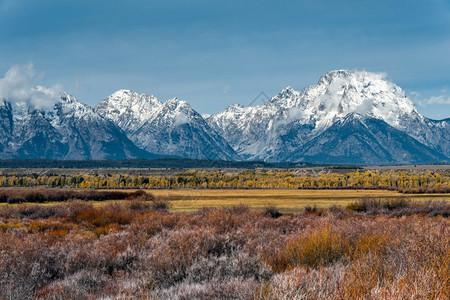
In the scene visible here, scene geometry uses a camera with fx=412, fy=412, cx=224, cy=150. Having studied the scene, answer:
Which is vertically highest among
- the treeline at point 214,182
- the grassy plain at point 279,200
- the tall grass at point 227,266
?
the tall grass at point 227,266

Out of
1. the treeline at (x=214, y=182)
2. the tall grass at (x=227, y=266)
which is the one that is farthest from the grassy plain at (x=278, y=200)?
the treeline at (x=214, y=182)

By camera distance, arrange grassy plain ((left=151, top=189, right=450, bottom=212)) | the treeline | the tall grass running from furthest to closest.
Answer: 1. the treeline
2. grassy plain ((left=151, top=189, right=450, bottom=212))
3. the tall grass


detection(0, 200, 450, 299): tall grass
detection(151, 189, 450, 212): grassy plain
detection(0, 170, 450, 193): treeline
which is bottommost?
detection(0, 170, 450, 193): treeline

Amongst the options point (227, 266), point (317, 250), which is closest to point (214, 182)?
point (317, 250)

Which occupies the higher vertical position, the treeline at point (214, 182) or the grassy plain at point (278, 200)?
the grassy plain at point (278, 200)

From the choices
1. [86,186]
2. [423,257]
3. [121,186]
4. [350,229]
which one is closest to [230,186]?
[121,186]

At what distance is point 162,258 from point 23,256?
4.09m

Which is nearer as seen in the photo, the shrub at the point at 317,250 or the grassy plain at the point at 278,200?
the shrub at the point at 317,250

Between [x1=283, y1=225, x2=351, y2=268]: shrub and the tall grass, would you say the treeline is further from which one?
[x1=283, y1=225, x2=351, y2=268]: shrub

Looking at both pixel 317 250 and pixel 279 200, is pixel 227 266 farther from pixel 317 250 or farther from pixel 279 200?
pixel 279 200

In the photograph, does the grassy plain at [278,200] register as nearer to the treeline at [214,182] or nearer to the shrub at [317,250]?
the shrub at [317,250]

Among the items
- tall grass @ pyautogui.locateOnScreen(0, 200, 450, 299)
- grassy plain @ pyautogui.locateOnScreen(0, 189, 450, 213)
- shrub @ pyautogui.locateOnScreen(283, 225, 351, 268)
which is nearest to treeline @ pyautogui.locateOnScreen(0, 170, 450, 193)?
grassy plain @ pyautogui.locateOnScreen(0, 189, 450, 213)

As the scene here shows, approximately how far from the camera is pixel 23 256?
1184 centimetres

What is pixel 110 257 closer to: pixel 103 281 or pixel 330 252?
pixel 103 281
